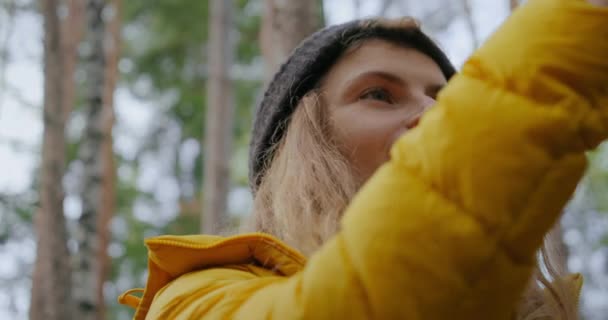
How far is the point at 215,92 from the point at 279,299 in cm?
849

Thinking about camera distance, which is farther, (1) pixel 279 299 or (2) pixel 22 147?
(2) pixel 22 147

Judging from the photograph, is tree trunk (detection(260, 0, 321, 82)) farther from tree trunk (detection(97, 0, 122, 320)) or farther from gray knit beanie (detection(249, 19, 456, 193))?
tree trunk (detection(97, 0, 122, 320))

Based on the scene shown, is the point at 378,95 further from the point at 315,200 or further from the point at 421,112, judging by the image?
the point at 315,200

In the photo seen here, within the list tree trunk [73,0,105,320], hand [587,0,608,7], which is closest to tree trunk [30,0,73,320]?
tree trunk [73,0,105,320]

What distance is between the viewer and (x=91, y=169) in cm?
572

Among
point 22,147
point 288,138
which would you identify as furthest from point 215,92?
point 288,138

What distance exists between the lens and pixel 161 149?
594 inches

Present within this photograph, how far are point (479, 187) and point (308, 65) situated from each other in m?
1.14

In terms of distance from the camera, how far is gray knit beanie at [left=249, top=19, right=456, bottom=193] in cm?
192

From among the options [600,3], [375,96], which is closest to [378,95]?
[375,96]

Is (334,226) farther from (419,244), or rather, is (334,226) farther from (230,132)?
(230,132)

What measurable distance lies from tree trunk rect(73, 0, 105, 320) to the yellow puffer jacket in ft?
15.7

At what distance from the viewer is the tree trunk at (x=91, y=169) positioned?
17.5 ft

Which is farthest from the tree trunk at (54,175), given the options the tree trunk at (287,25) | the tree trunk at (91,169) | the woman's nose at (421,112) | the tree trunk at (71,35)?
the woman's nose at (421,112)
